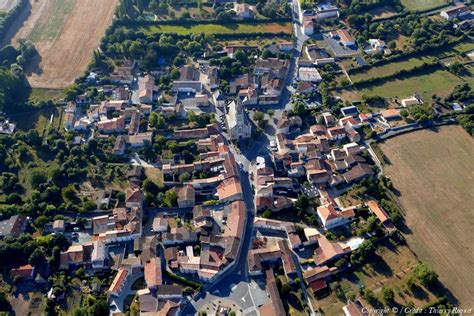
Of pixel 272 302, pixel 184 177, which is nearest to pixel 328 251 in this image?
pixel 272 302

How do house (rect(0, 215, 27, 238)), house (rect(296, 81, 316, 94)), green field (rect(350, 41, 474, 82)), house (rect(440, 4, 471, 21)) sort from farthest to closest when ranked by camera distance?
house (rect(440, 4, 471, 21)) → green field (rect(350, 41, 474, 82)) → house (rect(296, 81, 316, 94)) → house (rect(0, 215, 27, 238))

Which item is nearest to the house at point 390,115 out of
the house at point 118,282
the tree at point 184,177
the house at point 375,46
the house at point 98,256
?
the house at point 375,46

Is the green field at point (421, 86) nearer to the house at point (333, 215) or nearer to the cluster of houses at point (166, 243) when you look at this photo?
the house at point (333, 215)

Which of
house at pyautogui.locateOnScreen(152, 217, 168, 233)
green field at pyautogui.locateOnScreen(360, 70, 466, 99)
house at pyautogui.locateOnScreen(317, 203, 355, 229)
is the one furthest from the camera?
green field at pyautogui.locateOnScreen(360, 70, 466, 99)

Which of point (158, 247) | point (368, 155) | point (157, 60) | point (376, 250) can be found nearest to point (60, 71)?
point (157, 60)

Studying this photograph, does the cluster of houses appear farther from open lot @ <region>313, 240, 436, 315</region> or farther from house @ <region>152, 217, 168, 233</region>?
open lot @ <region>313, 240, 436, 315</region>

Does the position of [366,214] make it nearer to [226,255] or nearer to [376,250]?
[376,250]

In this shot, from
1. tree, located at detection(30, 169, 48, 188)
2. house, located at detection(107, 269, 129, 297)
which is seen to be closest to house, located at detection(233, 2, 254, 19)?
tree, located at detection(30, 169, 48, 188)
